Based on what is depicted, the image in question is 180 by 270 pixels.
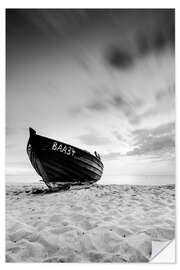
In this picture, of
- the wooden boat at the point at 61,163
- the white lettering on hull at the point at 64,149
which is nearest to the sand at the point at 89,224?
the wooden boat at the point at 61,163

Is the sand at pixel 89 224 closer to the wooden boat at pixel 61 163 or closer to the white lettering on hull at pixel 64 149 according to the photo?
the wooden boat at pixel 61 163

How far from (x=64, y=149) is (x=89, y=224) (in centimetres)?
80

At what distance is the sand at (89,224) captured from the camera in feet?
6.20

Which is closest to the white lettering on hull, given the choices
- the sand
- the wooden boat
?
the wooden boat

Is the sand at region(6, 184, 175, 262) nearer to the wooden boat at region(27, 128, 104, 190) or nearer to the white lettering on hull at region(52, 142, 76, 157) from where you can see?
the wooden boat at region(27, 128, 104, 190)

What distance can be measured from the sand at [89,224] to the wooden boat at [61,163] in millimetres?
222

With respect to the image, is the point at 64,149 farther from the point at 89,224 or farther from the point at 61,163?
the point at 89,224

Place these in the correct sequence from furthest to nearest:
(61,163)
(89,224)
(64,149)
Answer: (61,163), (64,149), (89,224)

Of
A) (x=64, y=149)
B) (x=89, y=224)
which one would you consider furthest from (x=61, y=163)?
(x=89, y=224)

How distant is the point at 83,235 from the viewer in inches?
77.4

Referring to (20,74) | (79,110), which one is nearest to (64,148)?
(79,110)

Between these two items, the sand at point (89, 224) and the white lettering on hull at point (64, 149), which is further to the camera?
the white lettering on hull at point (64, 149)

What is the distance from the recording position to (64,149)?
2.59m
